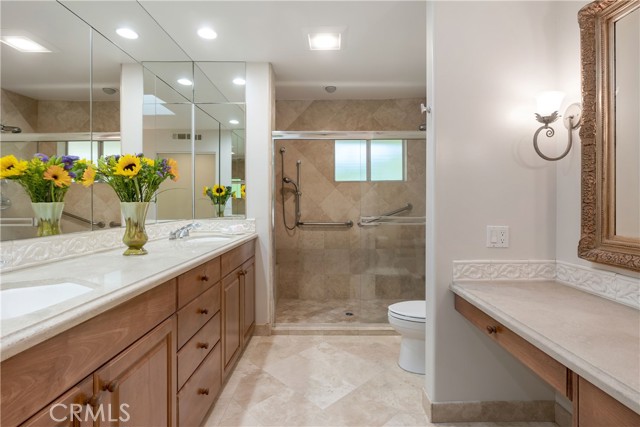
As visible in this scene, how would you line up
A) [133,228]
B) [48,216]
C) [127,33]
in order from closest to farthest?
1. [48,216]
2. [133,228]
3. [127,33]

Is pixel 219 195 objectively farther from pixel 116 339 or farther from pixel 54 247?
pixel 116 339

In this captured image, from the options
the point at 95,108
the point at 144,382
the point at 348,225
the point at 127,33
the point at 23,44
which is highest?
the point at 127,33

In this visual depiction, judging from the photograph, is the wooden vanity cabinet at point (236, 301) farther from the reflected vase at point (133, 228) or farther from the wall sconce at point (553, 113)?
the wall sconce at point (553, 113)

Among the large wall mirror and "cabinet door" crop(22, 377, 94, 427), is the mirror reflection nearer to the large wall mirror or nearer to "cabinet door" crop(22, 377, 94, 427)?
"cabinet door" crop(22, 377, 94, 427)

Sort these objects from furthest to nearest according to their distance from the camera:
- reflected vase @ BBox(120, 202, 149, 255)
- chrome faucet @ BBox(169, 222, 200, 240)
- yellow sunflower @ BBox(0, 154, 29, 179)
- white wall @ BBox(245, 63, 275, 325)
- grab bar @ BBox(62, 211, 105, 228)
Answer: white wall @ BBox(245, 63, 275, 325) → chrome faucet @ BBox(169, 222, 200, 240) → reflected vase @ BBox(120, 202, 149, 255) → grab bar @ BBox(62, 211, 105, 228) → yellow sunflower @ BBox(0, 154, 29, 179)

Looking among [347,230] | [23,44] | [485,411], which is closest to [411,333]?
[485,411]

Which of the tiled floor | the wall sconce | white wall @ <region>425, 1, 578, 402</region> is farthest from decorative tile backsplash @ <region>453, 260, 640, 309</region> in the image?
the tiled floor

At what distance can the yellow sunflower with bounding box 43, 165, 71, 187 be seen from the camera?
1.38 meters

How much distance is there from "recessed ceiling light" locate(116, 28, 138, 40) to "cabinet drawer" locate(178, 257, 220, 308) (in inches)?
58.9

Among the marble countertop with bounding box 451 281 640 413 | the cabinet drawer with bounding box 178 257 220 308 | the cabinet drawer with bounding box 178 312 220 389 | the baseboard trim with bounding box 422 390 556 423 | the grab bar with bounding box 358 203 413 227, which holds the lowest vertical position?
the baseboard trim with bounding box 422 390 556 423

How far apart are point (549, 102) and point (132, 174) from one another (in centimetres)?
207

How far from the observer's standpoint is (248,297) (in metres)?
2.63

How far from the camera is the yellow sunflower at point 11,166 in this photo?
1.19 meters

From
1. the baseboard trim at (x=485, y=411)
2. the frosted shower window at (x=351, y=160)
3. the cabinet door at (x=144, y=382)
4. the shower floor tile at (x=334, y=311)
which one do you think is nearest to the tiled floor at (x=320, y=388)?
the baseboard trim at (x=485, y=411)
